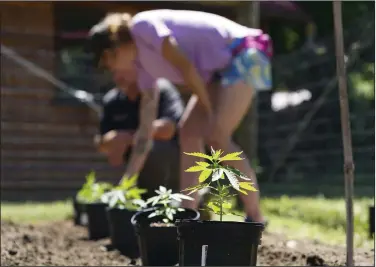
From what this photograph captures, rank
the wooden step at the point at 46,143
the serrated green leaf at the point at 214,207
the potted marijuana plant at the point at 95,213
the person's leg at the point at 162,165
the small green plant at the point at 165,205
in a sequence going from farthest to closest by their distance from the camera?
the wooden step at the point at 46,143 → the person's leg at the point at 162,165 → the potted marijuana plant at the point at 95,213 → the small green plant at the point at 165,205 → the serrated green leaf at the point at 214,207

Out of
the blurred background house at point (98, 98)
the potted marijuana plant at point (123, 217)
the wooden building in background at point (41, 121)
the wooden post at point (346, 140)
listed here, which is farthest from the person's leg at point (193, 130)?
the wooden building in background at point (41, 121)

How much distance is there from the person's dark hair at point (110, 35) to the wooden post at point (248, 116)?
2275 millimetres

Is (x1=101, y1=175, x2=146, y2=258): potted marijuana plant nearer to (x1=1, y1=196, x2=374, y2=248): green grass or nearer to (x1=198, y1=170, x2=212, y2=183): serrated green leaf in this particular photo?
(x1=1, y1=196, x2=374, y2=248): green grass

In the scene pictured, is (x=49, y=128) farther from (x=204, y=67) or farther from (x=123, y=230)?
(x=204, y=67)

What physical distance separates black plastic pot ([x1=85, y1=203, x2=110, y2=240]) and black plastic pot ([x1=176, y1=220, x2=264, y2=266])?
2.13 meters

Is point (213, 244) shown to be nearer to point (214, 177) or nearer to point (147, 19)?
point (214, 177)

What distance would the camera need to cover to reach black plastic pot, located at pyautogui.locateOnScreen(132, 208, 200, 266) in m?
2.04

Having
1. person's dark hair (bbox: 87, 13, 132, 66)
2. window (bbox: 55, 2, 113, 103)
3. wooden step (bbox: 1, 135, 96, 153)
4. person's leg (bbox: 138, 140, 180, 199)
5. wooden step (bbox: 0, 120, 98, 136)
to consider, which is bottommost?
person's leg (bbox: 138, 140, 180, 199)

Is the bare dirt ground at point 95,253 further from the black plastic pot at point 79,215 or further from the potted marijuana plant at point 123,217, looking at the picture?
the black plastic pot at point 79,215

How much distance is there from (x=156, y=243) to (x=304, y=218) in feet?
8.51

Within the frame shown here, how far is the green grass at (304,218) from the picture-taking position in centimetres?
336

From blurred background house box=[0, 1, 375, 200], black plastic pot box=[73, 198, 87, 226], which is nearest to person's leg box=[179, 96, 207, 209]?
black plastic pot box=[73, 198, 87, 226]

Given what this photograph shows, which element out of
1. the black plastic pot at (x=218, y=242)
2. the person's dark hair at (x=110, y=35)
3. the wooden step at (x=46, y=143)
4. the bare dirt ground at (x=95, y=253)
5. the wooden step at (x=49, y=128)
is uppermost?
the person's dark hair at (x=110, y=35)

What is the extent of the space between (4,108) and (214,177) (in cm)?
669
